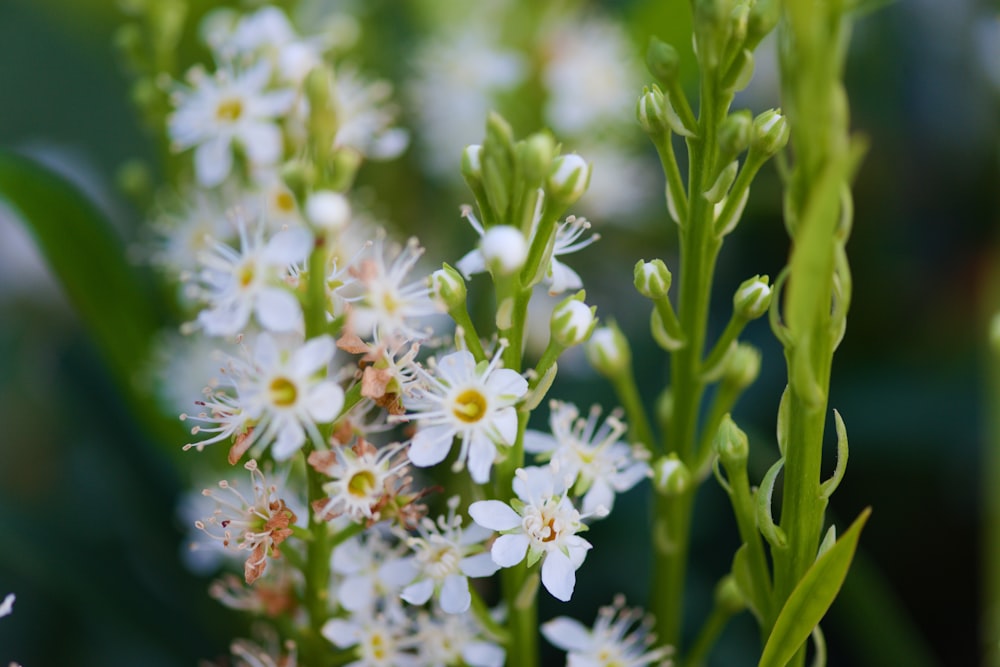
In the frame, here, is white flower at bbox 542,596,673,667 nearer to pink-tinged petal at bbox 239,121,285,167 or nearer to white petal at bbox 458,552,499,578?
white petal at bbox 458,552,499,578

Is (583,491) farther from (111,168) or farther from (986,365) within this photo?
(111,168)

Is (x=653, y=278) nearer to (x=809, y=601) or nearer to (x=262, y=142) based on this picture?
(x=809, y=601)

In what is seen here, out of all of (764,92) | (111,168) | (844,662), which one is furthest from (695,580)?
(111,168)

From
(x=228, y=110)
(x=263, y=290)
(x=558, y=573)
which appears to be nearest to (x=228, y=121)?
(x=228, y=110)

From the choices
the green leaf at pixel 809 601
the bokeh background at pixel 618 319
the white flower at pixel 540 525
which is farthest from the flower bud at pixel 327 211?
the bokeh background at pixel 618 319

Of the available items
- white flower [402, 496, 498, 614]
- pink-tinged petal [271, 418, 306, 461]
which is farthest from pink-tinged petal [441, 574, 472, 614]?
pink-tinged petal [271, 418, 306, 461]

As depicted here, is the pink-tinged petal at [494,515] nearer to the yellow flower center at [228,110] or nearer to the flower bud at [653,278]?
the flower bud at [653,278]
